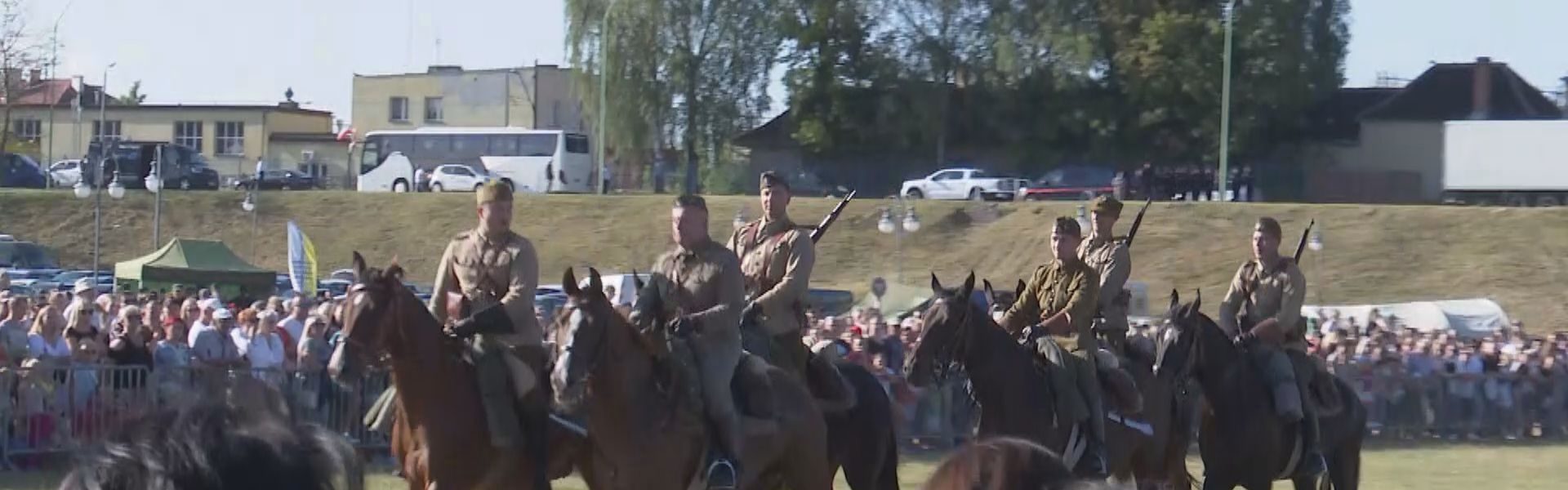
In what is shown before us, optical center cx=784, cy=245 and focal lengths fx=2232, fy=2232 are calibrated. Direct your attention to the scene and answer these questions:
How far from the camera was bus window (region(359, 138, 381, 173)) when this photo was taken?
71.6 m

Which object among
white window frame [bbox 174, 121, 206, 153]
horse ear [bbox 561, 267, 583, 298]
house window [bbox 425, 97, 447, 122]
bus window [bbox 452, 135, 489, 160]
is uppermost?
house window [bbox 425, 97, 447, 122]

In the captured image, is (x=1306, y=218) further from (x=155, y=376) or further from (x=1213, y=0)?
(x=155, y=376)

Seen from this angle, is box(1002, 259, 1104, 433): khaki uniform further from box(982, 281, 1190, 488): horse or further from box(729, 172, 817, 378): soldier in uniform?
box(729, 172, 817, 378): soldier in uniform

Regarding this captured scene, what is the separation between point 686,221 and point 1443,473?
12709 mm

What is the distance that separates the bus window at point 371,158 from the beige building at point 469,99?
1986 cm

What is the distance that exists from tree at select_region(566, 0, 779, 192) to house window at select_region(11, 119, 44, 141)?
22148 mm

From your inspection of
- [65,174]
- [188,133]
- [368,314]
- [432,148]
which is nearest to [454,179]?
[432,148]

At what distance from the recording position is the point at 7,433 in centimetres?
1678

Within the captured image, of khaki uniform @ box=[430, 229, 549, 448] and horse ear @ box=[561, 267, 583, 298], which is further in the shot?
khaki uniform @ box=[430, 229, 549, 448]

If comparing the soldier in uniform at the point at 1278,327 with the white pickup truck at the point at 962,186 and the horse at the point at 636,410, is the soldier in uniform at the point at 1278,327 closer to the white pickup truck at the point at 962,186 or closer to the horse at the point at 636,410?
the horse at the point at 636,410

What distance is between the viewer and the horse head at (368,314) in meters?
10.5

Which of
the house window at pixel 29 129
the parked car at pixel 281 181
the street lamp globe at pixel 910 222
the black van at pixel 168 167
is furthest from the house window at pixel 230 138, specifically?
the street lamp globe at pixel 910 222

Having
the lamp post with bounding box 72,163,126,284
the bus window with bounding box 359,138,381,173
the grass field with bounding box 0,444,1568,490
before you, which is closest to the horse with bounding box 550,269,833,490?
the grass field with bounding box 0,444,1568,490

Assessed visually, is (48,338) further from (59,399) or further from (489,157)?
(489,157)
